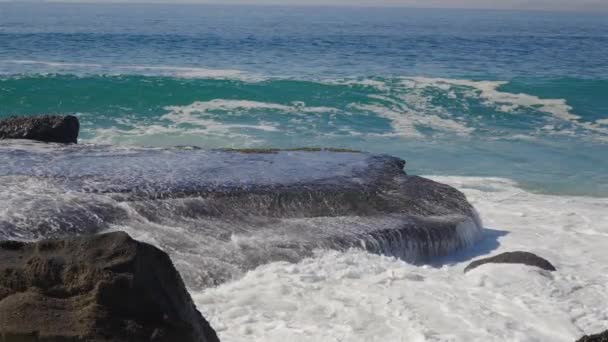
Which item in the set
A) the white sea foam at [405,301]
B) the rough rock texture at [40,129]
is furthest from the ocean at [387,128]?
the rough rock texture at [40,129]

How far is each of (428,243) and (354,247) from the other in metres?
1.02

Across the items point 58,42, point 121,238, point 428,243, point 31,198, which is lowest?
point 58,42

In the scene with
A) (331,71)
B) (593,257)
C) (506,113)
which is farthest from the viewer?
(331,71)

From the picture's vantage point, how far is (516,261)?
26.9 ft

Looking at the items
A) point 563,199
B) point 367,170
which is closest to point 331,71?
point 563,199

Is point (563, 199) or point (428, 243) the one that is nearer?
point (428, 243)

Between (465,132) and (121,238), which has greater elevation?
(121,238)

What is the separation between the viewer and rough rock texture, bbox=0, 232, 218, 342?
3.58 m

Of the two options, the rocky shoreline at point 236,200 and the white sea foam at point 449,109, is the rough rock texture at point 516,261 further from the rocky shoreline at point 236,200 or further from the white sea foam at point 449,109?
the white sea foam at point 449,109

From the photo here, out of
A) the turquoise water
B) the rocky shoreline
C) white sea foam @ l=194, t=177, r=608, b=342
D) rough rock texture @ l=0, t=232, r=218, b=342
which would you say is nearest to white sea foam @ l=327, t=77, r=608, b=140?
the turquoise water

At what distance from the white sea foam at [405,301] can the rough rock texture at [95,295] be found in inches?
84.2

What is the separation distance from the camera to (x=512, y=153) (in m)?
18.2

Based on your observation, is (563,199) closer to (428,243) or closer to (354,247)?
(428,243)

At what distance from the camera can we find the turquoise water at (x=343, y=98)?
727 inches
